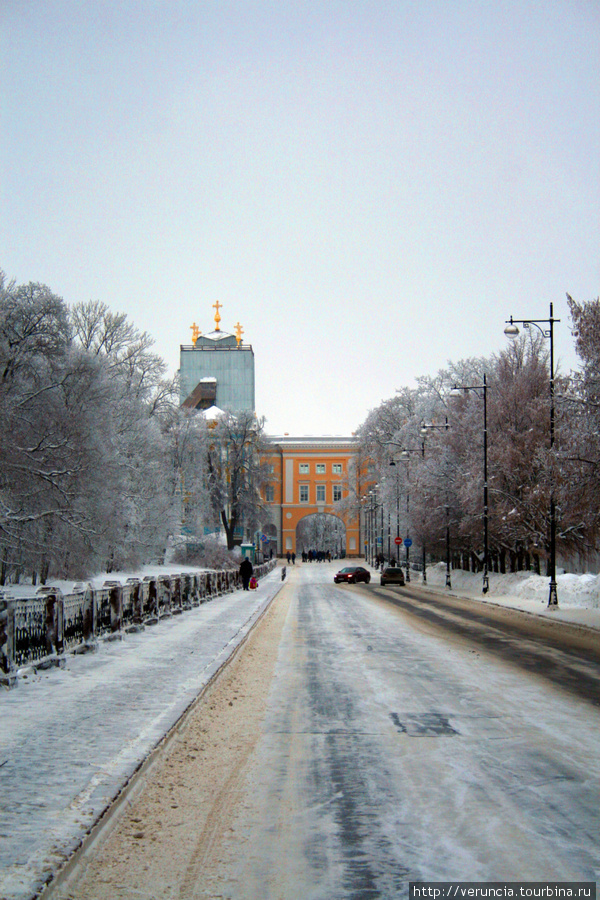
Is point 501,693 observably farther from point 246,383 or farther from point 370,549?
point 246,383

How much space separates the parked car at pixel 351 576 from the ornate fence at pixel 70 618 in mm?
35860

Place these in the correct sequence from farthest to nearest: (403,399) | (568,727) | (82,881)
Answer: (403,399)
(568,727)
(82,881)

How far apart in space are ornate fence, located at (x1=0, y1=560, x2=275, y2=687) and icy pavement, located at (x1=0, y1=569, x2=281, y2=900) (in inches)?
10.9

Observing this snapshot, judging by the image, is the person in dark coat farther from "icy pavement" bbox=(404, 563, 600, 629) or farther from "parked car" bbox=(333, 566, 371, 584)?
"parked car" bbox=(333, 566, 371, 584)

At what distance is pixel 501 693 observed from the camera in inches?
403

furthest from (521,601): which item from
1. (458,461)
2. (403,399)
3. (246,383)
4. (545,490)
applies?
(246,383)

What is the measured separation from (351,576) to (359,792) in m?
54.2

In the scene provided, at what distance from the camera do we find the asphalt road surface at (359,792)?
14.7 feet

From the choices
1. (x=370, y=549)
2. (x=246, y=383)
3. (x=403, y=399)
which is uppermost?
(x=246, y=383)

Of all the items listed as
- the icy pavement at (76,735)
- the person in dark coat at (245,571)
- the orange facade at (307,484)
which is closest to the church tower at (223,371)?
the orange facade at (307,484)

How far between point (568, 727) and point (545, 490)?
17338 millimetres

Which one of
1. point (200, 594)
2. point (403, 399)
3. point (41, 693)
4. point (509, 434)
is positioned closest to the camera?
point (41, 693)

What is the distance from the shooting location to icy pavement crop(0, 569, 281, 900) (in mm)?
4809

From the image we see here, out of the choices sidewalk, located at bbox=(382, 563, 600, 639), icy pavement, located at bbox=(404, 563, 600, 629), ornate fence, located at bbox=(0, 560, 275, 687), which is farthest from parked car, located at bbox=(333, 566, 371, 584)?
ornate fence, located at bbox=(0, 560, 275, 687)
